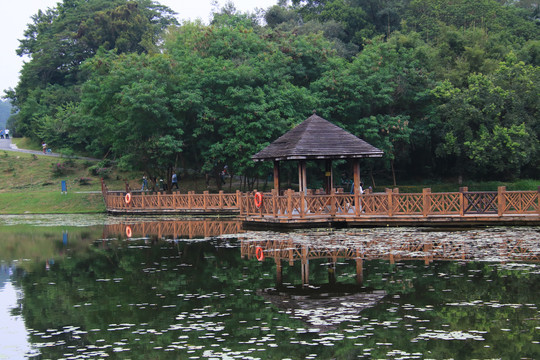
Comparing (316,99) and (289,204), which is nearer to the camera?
(289,204)

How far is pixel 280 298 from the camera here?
1241 cm

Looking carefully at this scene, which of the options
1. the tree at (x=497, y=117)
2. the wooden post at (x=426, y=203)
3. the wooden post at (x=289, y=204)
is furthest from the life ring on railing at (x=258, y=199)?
the tree at (x=497, y=117)

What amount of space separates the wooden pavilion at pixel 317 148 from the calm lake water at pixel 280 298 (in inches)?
225

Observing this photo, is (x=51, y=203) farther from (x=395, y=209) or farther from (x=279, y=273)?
(x=279, y=273)

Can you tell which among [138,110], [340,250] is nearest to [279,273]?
[340,250]

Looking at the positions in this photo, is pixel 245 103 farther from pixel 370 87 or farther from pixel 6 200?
pixel 6 200

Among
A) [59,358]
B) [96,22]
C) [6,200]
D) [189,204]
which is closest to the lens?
[59,358]

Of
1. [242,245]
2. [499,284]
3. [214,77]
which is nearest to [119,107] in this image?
[214,77]

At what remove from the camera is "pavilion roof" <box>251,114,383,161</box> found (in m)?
A: 27.1

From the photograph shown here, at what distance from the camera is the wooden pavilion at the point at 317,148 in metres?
27.1

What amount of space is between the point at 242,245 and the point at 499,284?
985 centimetres

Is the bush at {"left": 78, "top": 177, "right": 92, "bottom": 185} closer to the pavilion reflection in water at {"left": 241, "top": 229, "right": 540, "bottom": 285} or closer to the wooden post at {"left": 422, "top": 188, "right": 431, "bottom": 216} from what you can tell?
the pavilion reflection in water at {"left": 241, "top": 229, "right": 540, "bottom": 285}

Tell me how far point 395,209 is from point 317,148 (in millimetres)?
4162

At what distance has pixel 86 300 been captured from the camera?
1312 cm
